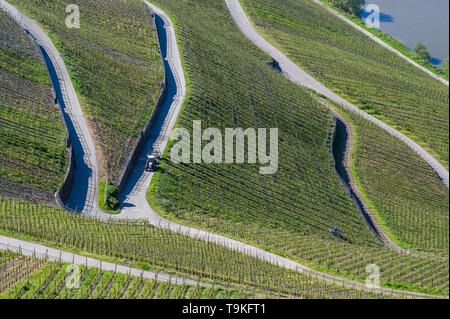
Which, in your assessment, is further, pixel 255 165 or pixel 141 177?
pixel 255 165

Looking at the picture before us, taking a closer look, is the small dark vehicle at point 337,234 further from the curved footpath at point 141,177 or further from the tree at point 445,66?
the tree at point 445,66

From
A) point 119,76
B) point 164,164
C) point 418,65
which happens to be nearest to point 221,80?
point 119,76

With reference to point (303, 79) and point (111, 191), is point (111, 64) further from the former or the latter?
point (303, 79)

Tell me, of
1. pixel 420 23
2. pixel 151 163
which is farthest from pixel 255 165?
pixel 420 23

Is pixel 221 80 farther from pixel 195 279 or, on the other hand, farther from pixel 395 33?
pixel 395 33

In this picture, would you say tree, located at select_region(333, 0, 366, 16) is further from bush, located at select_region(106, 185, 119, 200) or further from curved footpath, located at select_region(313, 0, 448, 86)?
bush, located at select_region(106, 185, 119, 200)

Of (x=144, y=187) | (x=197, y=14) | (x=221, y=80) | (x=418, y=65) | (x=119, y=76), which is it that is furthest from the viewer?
(x=418, y=65)

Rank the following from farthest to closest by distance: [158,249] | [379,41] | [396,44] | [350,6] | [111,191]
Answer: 1. [350,6]
2. [379,41]
3. [396,44]
4. [111,191]
5. [158,249]
